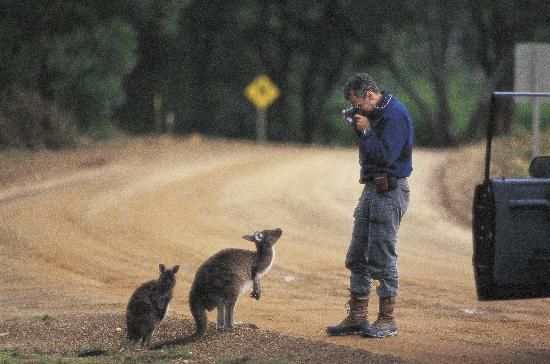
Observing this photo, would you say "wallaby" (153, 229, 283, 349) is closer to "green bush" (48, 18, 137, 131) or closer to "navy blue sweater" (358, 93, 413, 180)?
"navy blue sweater" (358, 93, 413, 180)

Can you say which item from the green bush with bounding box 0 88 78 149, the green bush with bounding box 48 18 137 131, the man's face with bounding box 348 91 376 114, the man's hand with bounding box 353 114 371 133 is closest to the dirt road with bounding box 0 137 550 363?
the man's hand with bounding box 353 114 371 133

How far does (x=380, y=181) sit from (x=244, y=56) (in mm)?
52663

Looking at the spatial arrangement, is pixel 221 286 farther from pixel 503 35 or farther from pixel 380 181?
pixel 503 35

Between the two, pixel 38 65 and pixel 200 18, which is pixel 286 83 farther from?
pixel 38 65

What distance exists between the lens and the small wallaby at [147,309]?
10.6m

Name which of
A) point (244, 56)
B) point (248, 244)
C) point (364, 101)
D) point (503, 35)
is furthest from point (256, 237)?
point (244, 56)

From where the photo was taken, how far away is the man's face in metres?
10.6

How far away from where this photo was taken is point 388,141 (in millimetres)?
10555

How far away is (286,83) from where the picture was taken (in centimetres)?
6159

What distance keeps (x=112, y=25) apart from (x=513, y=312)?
33642 mm

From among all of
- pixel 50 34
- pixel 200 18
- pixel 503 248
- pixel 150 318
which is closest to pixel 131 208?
pixel 150 318

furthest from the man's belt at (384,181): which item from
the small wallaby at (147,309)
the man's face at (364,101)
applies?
the small wallaby at (147,309)

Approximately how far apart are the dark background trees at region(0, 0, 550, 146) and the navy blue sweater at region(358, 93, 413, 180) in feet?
98.3

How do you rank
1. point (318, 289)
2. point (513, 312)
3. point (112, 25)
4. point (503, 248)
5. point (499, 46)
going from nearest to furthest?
point (503, 248)
point (513, 312)
point (318, 289)
point (112, 25)
point (499, 46)
